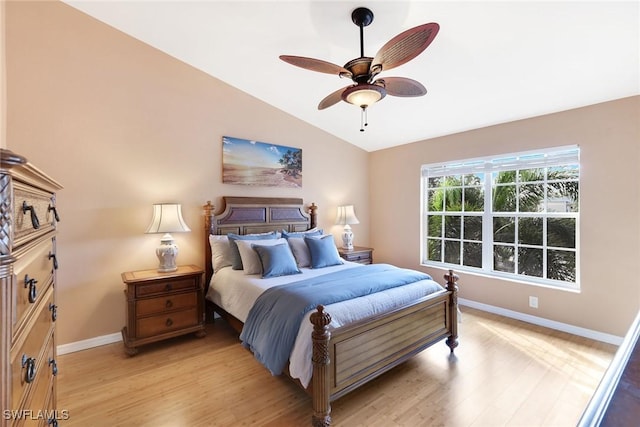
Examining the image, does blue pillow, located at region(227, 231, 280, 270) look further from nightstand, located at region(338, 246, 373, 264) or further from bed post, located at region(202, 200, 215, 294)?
nightstand, located at region(338, 246, 373, 264)

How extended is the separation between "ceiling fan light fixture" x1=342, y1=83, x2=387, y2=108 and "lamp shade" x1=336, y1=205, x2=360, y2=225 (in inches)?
→ 99.1

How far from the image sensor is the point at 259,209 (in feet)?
12.4

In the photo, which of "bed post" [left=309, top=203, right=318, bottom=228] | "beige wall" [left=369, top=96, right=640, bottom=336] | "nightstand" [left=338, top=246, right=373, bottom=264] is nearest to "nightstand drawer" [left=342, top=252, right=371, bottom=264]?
"nightstand" [left=338, top=246, right=373, bottom=264]

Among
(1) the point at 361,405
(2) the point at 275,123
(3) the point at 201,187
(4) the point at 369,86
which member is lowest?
(1) the point at 361,405

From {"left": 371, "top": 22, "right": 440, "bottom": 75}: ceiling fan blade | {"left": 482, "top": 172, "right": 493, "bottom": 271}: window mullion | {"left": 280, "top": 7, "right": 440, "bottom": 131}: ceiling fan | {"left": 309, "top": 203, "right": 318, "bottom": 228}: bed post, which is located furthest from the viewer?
{"left": 309, "top": 203, "right": 318, "bottom": 228}: bed post

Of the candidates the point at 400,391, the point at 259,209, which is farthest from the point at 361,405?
the point at 259,209

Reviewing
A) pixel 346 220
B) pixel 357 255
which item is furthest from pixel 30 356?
pixel 346 220

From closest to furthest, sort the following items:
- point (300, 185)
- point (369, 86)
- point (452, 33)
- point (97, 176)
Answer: point (369, 86)
point (452, 33)
point (97, 176)
point (300, 185)

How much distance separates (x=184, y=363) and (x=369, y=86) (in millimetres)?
2765

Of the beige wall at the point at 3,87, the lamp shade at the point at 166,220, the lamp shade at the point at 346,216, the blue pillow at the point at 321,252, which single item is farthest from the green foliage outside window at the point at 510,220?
the beige wall at the point at 3,87

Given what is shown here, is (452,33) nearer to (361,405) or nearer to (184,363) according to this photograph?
(361,405)

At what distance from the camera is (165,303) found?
109 inches

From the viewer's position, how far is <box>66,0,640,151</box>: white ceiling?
2.10m

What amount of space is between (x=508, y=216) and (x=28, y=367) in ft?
14.2
